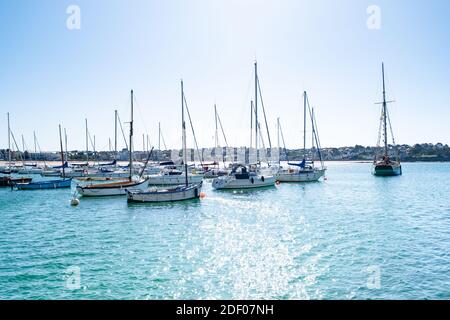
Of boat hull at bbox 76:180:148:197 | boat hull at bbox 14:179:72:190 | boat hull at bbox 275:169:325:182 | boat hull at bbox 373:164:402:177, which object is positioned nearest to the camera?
boat hull at bbox 76:180:148:197

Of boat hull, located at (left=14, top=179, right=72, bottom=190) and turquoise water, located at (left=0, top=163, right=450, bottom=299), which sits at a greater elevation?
boat hull, located at (left=14, top=179, right=72, bottom=190)

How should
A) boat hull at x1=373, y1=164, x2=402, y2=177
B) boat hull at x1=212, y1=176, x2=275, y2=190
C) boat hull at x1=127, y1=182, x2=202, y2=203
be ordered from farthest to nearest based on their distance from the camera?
boat hull at x1=373, y1=164, x2=402, y2=177
boat hull at x1=212, y1=176, x2=275, y2=190
boat hull at x1=127, y1=182, x2=202, y2=203

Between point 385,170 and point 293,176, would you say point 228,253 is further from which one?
point 385,170

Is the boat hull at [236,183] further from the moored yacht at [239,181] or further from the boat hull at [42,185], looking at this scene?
the boat hull at [42,185]

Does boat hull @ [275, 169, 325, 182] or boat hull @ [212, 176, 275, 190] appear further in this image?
boat hull @ [275, 169, 325, 182]

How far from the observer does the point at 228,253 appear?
17.5 meters

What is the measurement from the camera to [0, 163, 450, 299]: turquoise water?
12.8 metres

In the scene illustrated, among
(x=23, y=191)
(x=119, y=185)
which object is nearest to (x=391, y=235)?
(x=119, y=185)

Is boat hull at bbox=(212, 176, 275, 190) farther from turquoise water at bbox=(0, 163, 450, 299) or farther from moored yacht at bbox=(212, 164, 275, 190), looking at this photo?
turquoise water at bbox=(0, 163, 450, 299)

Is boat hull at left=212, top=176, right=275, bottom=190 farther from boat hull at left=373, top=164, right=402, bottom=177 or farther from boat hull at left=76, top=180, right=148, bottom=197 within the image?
boat hull at left=373, top=164, right=402, bottom=177

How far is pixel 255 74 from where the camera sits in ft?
185

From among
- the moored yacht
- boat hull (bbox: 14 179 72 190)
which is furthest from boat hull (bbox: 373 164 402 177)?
boat hull (bbox: 14 179 72 190)

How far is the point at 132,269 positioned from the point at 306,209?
20.4m
